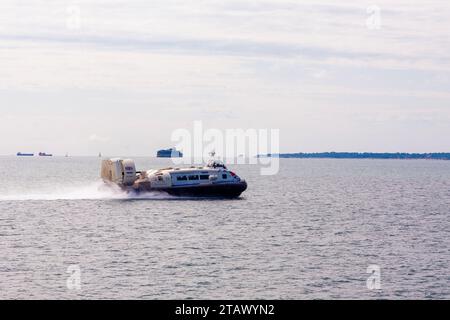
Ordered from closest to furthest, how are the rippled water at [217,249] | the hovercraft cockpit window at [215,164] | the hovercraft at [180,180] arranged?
the rippled water at [217,249]
the hovercraft at [180,180]
the hovercraft cockpit window at [215,164]

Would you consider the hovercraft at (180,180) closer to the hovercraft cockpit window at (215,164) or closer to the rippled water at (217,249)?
the hovercraft cockpit window at (215,164)

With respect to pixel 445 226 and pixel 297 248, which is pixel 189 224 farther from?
pixel 445 226

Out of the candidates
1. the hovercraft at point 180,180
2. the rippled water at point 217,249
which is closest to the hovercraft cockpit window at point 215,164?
the hovercraft at point 180,180

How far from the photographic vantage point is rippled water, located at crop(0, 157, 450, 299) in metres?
39.1

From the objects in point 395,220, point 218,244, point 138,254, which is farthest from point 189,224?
point 395,220

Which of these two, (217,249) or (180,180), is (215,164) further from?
(217,249)

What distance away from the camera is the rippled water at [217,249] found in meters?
39.1

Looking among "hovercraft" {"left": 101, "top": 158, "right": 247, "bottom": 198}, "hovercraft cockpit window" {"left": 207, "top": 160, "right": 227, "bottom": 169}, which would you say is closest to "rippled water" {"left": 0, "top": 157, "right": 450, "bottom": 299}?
"hovercraft" {"left": 101, "top": 158, "right": 247, "bottom": 198}

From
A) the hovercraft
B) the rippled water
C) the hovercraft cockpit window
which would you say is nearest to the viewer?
the rippled water

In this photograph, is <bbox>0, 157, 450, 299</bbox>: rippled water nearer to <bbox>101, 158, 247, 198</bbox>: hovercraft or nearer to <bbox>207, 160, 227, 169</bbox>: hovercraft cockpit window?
<bbox>101, 158, 247, 198</bbox>: hovercraft

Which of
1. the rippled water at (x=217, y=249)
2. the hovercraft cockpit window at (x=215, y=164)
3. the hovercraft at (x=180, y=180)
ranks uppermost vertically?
the hovercraft cockpit window at (x=215, y=164)

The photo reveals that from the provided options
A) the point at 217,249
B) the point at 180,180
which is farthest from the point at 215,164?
the point at 217,249

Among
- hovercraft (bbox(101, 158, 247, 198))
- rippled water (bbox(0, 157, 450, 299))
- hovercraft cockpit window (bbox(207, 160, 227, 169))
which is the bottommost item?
rippled water (bbox(0, 157, 450, 299))
